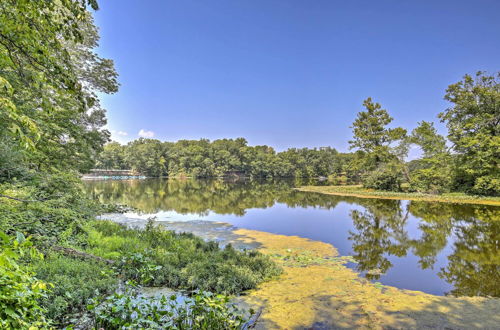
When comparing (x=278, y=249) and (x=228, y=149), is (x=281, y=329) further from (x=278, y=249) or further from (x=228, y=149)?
(x=228, y=149)

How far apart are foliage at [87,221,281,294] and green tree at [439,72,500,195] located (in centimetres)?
2945

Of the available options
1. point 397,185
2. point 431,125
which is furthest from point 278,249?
point 431,125

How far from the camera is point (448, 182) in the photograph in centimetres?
3278

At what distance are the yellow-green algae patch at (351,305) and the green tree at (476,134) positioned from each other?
27360mm

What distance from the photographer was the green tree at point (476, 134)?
27406mm

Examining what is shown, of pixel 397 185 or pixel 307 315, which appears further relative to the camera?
pixel 397 185

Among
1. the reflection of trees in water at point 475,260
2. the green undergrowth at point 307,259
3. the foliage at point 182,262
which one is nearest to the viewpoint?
the foliage at point 182,262

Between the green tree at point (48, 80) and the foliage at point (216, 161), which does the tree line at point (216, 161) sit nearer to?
the foliage at point (216, 161)

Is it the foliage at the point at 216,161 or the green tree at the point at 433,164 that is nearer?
the green tree at the point at 433,164

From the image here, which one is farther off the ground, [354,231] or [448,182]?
[448,182]

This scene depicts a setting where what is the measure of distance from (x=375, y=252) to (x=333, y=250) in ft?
5.38

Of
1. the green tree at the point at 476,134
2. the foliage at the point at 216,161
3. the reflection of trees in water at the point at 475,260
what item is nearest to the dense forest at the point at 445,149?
the green tree at the point at 476,134

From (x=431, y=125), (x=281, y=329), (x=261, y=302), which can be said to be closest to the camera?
(x=281, y=329)

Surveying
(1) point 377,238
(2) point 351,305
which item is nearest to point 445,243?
(1) point 377,238
